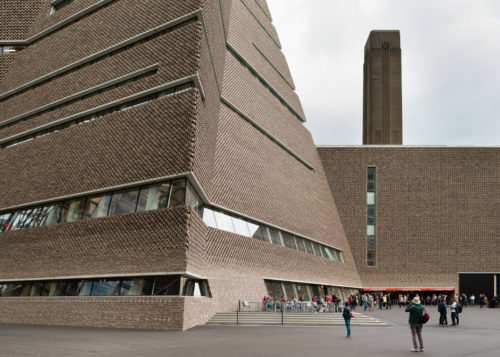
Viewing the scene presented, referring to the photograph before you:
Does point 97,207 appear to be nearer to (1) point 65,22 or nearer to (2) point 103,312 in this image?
(2) point 103,312

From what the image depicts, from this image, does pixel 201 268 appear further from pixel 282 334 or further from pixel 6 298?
pixel 6 298

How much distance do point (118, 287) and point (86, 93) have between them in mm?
13001

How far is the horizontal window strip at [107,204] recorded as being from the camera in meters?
23.0

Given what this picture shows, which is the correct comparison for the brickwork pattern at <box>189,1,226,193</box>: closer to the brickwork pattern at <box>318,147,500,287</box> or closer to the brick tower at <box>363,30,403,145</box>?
the brickwork pattern at <box>318,147,500,287</box>

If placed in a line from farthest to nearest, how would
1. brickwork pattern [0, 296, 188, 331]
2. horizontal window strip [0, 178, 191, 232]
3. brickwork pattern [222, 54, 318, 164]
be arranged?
brickwork pattern [222, 54, 318, 164] → horizontal window strip [0, 178, 191, 232] → brickwork pattern [0, 296, 188, 331]

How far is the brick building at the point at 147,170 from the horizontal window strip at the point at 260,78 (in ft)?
0.57

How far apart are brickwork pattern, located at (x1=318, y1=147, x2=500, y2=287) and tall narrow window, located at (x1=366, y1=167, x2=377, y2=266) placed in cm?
45

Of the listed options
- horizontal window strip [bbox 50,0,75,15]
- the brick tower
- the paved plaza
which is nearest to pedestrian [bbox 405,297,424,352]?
the paved plaza

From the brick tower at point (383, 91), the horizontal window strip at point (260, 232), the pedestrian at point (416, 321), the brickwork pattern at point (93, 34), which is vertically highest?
the brick tower at point (383, 91)

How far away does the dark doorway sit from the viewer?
5034 cm

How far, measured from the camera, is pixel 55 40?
1396 inches

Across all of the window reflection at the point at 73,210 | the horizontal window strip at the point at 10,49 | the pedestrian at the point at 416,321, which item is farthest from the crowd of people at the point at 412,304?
the horizontal window strip at the point at 10,49

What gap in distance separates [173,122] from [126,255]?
628 centimetres

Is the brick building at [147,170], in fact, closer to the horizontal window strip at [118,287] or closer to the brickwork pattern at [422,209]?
the horizontal window strip at [118,287]
